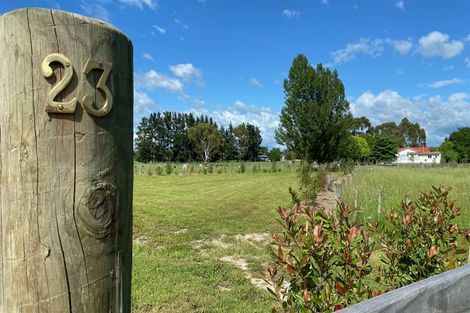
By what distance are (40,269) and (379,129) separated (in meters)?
112

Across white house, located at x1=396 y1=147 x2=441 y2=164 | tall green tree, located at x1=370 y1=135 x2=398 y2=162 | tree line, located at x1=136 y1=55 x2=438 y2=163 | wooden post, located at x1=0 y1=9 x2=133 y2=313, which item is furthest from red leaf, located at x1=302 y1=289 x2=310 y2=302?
white house, located at x1=396 y1=147 x2=441 y2=164

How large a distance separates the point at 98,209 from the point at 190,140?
74371 mm

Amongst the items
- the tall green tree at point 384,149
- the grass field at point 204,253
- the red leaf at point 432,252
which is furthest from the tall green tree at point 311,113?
the tall green tree at point 384,149

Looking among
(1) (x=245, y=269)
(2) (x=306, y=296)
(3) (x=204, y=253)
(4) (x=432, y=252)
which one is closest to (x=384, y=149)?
(3) (x=204, y=253)

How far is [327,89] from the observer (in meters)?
35.4

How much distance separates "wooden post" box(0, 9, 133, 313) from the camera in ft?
3.38

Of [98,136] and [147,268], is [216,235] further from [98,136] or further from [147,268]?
[98,136]

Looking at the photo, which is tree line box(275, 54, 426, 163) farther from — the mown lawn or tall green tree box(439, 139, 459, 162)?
tall green tree box(439, 139, 459, 162)

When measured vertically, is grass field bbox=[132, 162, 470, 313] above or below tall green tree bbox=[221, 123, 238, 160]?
below

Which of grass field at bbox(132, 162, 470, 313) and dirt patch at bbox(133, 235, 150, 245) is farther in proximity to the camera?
dirt patch at bbox(133, 235, 150, 245)

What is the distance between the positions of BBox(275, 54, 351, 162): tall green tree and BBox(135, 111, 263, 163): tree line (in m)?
36.0

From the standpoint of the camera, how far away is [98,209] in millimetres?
1112

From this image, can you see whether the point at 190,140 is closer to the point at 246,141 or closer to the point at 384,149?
the point at 246,141

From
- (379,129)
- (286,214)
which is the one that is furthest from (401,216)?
(379,129)
